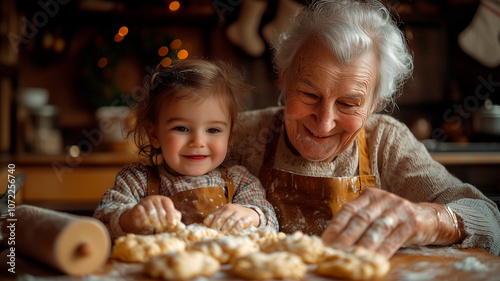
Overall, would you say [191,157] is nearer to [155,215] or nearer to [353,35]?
[155,215]

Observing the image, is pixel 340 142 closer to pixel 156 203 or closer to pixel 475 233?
pixel 475 233

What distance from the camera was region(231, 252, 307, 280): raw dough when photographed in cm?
83

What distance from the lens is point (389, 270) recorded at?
0.93 metres

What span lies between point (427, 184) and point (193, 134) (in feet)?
2.46

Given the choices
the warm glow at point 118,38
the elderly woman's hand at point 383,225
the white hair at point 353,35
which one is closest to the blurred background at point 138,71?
the warm glow at point 118,38

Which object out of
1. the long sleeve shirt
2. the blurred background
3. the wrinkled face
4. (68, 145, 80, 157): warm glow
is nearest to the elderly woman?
the wrinkled face

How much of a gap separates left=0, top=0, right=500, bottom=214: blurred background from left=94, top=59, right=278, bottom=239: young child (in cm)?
198

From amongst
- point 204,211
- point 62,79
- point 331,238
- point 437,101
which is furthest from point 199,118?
point 437,101

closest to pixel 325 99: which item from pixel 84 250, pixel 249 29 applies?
pixel 84 250

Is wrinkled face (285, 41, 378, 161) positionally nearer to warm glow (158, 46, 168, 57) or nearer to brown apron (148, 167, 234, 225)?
brown apron (148, 167, 234, 225)

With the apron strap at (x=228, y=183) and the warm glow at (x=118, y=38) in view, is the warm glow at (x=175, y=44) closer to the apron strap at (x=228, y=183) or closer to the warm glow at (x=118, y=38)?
the warm glow at (x=118, y=38)

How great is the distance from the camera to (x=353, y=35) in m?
1.33

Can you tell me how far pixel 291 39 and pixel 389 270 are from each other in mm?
825

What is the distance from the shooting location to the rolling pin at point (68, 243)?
0.81 metres
